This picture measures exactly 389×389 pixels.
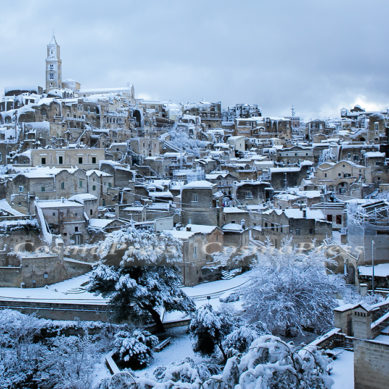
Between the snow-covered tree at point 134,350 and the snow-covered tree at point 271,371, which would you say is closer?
the snow-covered tree at point 271,371

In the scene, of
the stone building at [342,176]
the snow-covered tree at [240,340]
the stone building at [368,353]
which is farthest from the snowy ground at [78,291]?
the stone building at [342,176]

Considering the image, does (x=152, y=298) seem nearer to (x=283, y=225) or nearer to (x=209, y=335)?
(x=209, y=335)

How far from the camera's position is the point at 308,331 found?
70.9ft

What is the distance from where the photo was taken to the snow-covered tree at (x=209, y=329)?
1878 centimetres

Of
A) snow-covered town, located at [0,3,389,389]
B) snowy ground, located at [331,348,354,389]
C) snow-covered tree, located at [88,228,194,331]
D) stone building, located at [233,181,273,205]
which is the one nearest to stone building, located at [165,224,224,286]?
snow-covered town, located at [0,3,389,389]

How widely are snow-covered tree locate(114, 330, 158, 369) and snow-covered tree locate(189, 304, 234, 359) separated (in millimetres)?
2241

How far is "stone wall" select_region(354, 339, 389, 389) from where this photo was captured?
38.2 ft

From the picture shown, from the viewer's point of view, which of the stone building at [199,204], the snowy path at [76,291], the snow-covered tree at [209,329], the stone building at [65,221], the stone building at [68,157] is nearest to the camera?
the snow-covered tree at [209,329]

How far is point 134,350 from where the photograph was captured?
19766 mm

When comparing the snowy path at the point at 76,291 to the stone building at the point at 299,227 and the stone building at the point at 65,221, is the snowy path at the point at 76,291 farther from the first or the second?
the stone building at the point at 299,227

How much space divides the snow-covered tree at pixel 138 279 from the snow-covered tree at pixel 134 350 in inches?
72.1

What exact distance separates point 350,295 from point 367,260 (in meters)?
5.17

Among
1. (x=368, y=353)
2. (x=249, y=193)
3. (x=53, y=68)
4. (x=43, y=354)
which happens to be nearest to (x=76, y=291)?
(x=43, y=354)

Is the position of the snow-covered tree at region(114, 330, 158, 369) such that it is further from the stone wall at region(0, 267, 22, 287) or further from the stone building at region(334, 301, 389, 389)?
the stone wall at region(0, 267, 22, 287)
